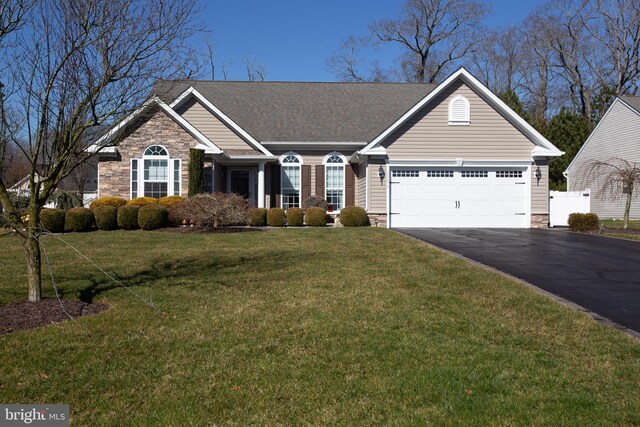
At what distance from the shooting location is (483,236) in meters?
18.0

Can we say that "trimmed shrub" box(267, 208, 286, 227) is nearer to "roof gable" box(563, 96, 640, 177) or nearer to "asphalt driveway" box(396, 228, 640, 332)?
"asphalt driveway" box(396, 228, 640, 332)


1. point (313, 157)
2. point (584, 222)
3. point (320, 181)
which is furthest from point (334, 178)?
point (584, 222)

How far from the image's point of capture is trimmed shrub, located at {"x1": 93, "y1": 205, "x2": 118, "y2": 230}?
1878 centimetres

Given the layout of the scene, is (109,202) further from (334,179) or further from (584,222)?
(584,222)

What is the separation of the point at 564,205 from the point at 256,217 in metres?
12.1

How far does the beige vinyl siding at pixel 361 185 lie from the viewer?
22.6 m

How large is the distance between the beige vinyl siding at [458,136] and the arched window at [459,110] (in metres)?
0.14

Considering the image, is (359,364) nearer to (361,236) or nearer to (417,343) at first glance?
(417,343)

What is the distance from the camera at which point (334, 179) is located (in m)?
25.0

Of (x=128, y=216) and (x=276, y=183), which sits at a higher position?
(x=276, y=183)

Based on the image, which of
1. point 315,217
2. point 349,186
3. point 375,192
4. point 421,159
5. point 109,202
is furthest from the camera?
point 349,186

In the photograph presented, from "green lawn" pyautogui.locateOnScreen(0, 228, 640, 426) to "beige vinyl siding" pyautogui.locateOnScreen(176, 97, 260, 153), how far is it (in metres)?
13.9

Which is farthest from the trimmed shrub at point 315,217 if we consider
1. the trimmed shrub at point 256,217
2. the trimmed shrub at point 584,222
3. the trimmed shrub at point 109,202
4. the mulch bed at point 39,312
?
the mulch bed at point 39,312

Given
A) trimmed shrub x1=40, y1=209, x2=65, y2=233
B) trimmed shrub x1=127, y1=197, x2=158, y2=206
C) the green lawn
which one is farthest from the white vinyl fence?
trimmed shrub x1=40, y1=209, x2=65, y2=233
